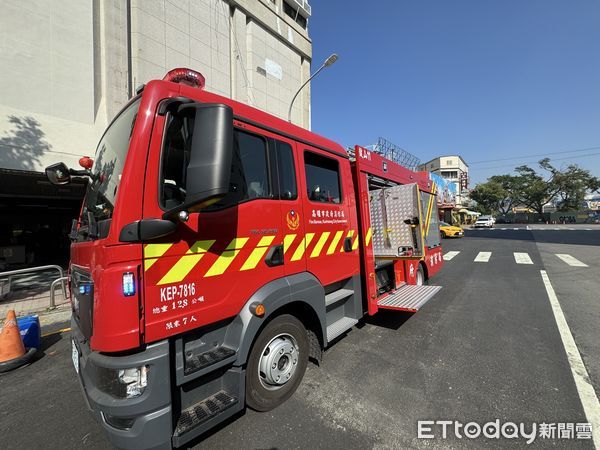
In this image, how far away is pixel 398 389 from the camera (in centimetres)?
312

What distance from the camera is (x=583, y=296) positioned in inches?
265

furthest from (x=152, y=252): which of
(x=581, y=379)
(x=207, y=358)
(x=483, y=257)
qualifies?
(x=483, y=257)

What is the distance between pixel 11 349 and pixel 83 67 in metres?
9.87

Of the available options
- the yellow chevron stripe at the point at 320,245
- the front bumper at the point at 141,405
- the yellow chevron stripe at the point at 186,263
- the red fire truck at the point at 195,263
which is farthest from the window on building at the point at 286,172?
the front bumper at the point at 141,405

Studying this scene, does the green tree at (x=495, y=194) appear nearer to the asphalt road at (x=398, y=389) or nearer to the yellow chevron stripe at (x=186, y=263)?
the asphalt road at (x=398, y=389)

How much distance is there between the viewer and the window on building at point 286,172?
2.84 meters

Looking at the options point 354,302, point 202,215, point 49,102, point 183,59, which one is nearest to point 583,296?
point 354,302

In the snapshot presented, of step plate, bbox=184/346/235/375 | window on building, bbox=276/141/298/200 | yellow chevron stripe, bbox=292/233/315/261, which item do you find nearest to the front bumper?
step plate, bbox=184/346/235/375

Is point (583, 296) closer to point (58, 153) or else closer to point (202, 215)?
point (202, 215)

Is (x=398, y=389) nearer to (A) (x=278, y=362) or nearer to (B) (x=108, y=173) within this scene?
(A) (x=278, y=362)

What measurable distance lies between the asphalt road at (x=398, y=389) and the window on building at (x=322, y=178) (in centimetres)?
207

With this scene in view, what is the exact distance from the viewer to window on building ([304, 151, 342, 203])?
128 inches

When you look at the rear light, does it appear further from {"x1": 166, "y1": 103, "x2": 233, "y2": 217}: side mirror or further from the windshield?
{"x1": 166, "y1": 103, "x2": 233, "y2": 217}: side mirror

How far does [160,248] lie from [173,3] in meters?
Result: 16.3
